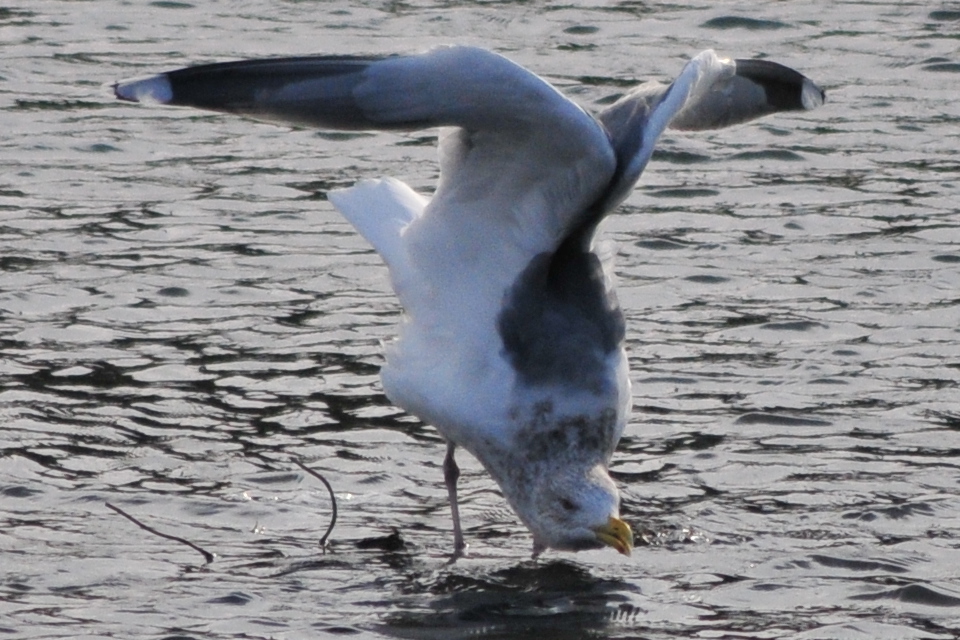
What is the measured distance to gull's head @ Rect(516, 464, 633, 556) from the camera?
668 cm

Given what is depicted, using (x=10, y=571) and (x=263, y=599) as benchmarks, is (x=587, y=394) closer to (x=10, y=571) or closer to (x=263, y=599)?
(x=263, y=599)

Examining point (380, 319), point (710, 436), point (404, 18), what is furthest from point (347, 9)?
point (710, 436)

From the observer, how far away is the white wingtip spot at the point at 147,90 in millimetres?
6227

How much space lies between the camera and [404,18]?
14.9 m

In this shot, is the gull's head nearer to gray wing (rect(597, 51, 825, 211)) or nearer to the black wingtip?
gray wing (rect(597, 51, 825, 211))

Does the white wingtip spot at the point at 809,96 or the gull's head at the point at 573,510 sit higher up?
the white wingtip spot at the point at 809,96

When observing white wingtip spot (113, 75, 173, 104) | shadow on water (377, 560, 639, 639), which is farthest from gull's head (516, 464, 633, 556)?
white wingtip spot (113, 75, 173, 104)

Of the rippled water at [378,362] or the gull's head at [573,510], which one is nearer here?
the rippled water at [378,362]

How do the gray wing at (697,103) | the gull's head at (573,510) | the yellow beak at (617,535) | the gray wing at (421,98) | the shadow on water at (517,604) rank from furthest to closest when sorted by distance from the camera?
the gray wing at (697,103) < the gull's head at (573,510) < the yellow beak at (617,535) < the gray wing at (421,98) < the shadow on water at (517,604)

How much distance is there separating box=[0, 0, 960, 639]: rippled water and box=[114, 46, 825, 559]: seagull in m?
0.37

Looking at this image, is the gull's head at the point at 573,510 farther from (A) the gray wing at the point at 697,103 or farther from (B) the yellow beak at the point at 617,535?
(A) the gray wing at the point at 697,103

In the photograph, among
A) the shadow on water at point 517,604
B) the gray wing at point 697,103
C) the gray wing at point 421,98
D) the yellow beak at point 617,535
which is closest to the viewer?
the shadow on water at point 517,604

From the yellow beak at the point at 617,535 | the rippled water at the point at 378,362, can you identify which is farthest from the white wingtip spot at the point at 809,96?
the yellow beak at the point at 617,535

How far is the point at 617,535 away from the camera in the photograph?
6586 mm
